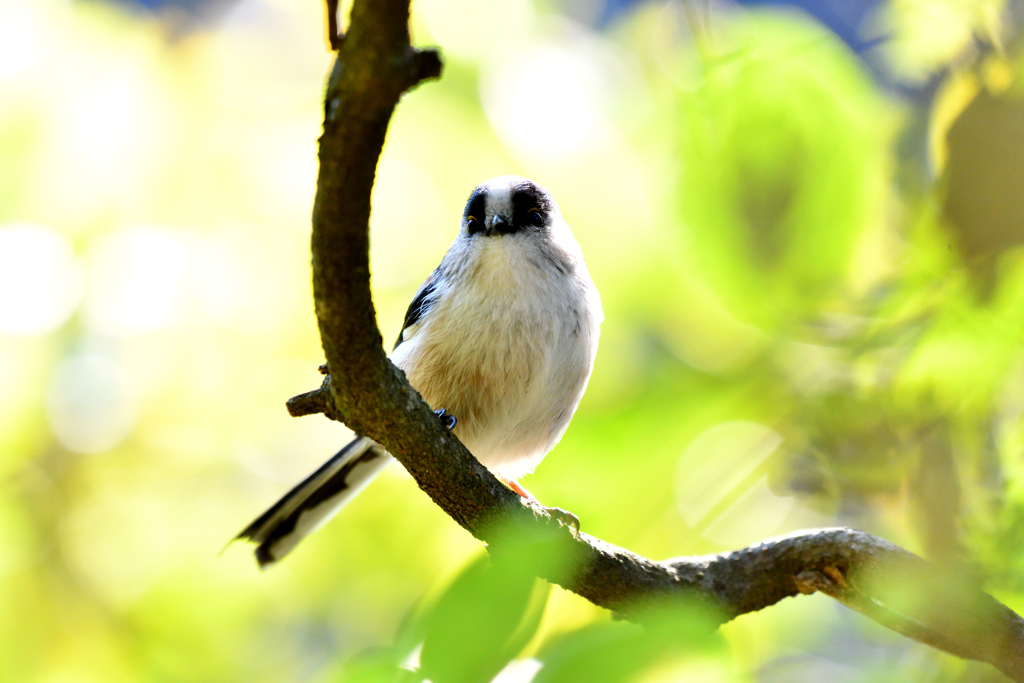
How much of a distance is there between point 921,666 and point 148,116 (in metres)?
2.65

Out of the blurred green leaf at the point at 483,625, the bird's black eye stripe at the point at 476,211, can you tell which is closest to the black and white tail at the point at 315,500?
the bird's black eye stripe at the point at 476,211

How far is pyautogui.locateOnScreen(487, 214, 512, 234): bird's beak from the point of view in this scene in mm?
1878

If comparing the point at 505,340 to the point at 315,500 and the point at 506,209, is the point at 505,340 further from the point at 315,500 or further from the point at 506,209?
the point at 315,500

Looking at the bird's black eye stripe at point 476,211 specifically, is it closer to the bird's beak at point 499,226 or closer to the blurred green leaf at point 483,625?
the bird's beak at point 499,226

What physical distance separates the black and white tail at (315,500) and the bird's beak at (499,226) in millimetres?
649

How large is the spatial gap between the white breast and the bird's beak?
0.10 feet

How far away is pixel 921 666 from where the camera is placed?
Result: 1.89 ft

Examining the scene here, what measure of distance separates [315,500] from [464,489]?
97 centimetres

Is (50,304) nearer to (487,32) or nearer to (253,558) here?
(253,558)

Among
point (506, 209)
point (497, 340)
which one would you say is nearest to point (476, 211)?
point (506, 209)

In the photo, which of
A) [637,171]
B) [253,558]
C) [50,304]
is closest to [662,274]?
[637,171]

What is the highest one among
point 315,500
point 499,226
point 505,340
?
point 499,226

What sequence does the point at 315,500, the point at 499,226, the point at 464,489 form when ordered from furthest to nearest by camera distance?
1. the point at 315,500
2. the point at 499,226
3. the point at 464,489

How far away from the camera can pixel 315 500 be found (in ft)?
6.91
